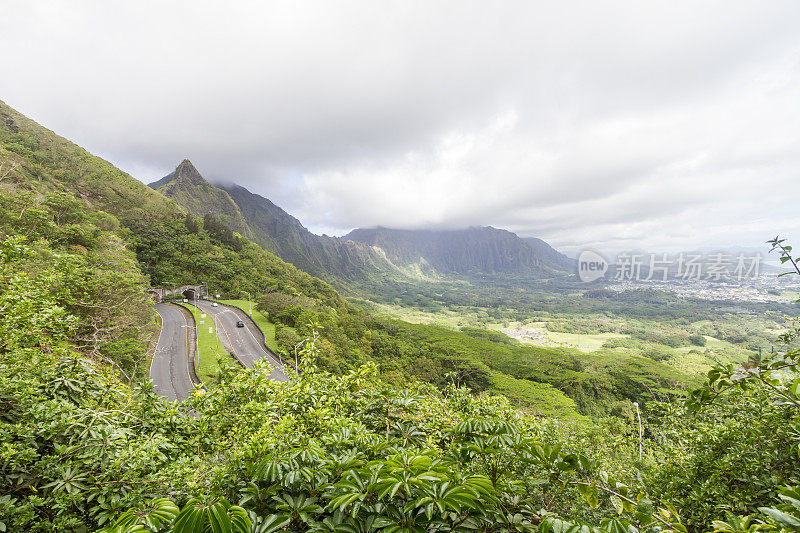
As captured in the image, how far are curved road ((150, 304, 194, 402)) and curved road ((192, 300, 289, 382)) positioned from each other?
3.07 metres

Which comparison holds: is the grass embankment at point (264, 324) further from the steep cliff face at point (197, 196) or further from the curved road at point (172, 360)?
the steep cliff face at point (197, 196)

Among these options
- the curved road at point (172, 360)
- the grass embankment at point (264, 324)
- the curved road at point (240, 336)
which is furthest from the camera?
the grass embankment at point (264, 324)

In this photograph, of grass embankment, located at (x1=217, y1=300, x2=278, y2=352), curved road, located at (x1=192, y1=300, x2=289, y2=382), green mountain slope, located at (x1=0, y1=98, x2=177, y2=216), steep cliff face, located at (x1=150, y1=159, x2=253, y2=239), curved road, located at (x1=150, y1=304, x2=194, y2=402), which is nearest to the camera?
curved road, located at (x1=150, y1=304, x2=194, y2=402)

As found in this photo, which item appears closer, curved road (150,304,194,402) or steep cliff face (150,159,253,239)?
curved road (150,304,194,402)

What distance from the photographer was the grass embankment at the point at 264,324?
30.5 m

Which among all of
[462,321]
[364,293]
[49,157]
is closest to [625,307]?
[462,321]

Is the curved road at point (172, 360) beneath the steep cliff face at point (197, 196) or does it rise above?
beneath

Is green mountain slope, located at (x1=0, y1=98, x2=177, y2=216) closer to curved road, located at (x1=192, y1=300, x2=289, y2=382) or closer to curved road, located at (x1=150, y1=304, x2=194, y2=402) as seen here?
curved road, located at (x1=192, y1=300, x2=289, y2=382)

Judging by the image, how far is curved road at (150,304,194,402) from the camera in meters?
21.4

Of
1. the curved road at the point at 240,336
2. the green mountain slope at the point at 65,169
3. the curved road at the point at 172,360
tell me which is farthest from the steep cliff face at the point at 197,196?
the curved road at the point at 172,360

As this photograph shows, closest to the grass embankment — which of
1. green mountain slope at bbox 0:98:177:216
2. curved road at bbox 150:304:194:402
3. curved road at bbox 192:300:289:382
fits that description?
curved road at bbox 192:300:289:382

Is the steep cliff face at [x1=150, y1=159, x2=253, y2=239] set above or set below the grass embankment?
above

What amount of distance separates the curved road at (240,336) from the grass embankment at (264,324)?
661 millimetres

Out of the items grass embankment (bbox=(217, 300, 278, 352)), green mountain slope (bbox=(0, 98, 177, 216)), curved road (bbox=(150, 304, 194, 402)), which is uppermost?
green mountain slope (bbox=(0, 98, 177, 216))
